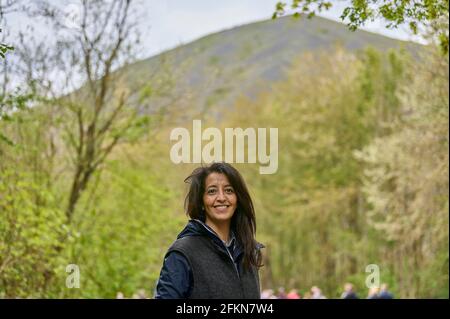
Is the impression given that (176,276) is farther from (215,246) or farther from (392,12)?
(392,12)

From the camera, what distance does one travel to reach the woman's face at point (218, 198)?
11.3 ft

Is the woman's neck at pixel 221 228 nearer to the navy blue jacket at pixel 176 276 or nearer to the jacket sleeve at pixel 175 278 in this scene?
the navy blue jacket at pixel 176 276

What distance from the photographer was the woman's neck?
3.44 metres

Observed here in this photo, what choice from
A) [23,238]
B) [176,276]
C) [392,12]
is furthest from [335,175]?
[176,276]

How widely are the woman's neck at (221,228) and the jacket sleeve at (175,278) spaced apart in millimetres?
277

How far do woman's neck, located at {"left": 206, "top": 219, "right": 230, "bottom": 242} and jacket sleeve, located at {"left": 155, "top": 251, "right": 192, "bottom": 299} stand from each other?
0.28 meters

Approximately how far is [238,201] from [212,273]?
418mm

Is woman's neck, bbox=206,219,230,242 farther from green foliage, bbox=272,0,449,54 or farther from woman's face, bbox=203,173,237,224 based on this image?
green foliage, bbox=272,0,449,54

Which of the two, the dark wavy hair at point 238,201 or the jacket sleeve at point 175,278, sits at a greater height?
the dark wavy hair at point 238,201

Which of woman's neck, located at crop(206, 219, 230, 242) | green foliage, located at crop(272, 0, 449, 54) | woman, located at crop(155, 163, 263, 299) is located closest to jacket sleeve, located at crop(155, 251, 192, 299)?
woman, located at crop(155, 163, 263, 299)

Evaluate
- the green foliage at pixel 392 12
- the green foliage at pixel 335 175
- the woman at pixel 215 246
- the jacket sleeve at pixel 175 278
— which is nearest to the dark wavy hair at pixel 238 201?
the woman at pixel 215 246

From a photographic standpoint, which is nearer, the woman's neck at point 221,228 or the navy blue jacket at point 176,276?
the navy blue jacket at point 176,276

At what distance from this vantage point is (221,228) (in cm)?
346
